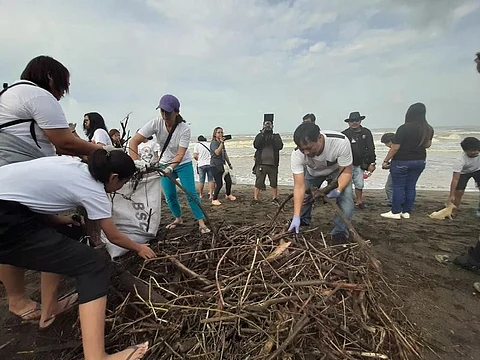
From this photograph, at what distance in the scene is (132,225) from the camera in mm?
2902

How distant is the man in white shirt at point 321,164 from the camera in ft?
10.1

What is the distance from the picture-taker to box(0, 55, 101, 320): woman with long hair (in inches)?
77.3

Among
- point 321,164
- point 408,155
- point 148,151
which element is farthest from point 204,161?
point 408,155

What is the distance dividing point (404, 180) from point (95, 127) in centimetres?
510

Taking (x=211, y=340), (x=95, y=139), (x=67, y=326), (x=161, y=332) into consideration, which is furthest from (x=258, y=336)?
(x=95, y=139)

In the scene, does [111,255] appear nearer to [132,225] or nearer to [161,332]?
[132,225]

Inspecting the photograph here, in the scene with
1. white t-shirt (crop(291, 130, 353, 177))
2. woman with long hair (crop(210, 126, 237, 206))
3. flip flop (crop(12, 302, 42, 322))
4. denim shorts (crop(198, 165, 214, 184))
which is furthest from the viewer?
denim shorts (crop(198, 165, 214, 184))

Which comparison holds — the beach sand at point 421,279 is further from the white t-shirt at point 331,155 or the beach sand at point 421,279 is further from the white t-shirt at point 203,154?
the white t-shirt at point 203,154

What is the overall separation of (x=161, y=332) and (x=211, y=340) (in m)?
0.35

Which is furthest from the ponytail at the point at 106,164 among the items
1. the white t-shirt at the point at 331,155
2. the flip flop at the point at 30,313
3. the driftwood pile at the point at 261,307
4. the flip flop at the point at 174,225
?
the flip flop at the point at 174,225

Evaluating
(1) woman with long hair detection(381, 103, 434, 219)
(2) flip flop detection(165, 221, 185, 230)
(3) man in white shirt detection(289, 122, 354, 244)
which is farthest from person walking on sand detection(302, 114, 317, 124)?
(2) flip flop detection(165, 221, 185, 230)

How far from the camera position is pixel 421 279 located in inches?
123

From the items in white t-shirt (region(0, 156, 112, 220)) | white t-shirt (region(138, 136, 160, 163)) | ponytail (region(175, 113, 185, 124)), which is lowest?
white t-shirt (region(138, 136, 160, 163))

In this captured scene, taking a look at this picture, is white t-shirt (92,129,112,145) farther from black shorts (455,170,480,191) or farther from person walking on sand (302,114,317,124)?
black shorts (455,170,480,191)
